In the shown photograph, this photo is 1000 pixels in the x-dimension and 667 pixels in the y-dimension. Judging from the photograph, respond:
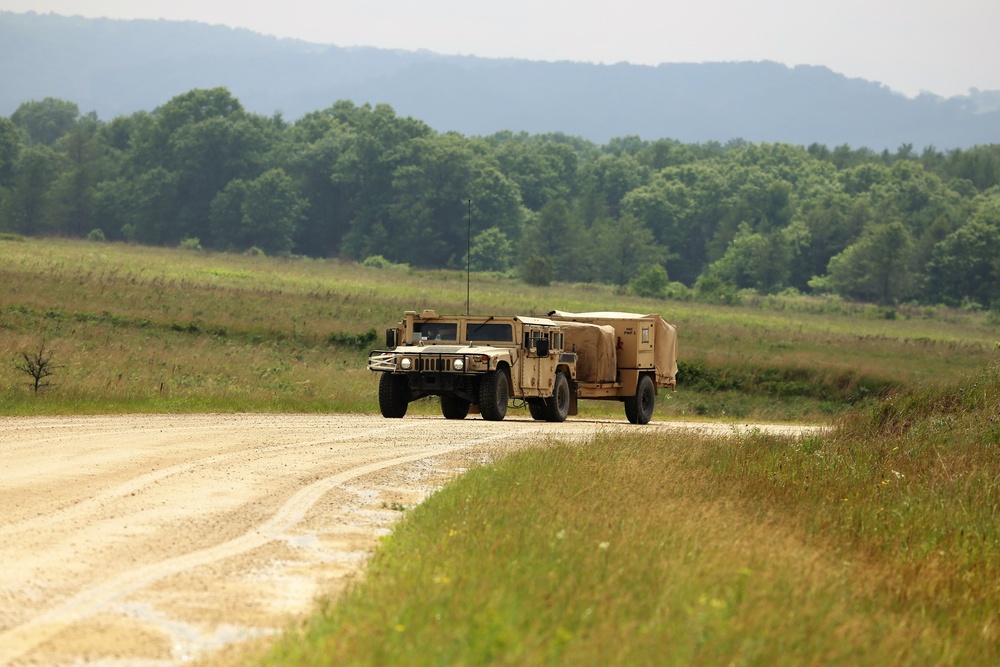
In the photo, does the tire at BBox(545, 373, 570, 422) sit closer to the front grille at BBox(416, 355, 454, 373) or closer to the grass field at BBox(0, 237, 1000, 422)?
the front grille at BBox(416, 355, 454, 373)

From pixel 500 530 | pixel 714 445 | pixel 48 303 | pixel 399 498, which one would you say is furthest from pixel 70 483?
pixel 48 303

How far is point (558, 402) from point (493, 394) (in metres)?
2.59

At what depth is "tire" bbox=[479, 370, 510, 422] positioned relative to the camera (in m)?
25.3

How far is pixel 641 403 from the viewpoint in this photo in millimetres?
29922

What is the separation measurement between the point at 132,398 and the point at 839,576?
18.8 m

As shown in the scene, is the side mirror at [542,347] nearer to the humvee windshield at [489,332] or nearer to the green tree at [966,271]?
the humvee windshield at [489,332]

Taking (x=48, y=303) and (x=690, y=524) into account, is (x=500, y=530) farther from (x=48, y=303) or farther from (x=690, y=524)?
(x=48, y=303)

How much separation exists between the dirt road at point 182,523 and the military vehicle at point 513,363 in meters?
3.83

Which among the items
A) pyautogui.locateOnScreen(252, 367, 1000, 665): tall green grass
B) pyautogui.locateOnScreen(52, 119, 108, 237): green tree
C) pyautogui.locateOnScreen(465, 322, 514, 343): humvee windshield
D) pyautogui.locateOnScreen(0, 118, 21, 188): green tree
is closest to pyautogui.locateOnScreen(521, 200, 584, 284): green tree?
pyautogui.locateOnScreen(52, 119, 108, 237): green tree

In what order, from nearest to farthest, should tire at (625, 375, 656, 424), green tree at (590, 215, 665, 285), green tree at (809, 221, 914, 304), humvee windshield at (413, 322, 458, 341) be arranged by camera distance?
humvee windshield at (413, 322, 458, 341), tire at (625, 375, 656, 424), green tree at (809, 221, 914, 304), green tree at (590, 215, 665, 285)

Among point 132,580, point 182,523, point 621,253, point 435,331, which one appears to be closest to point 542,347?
point 435,331

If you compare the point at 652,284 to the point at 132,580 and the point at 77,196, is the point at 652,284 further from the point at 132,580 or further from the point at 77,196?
the point at 132,580

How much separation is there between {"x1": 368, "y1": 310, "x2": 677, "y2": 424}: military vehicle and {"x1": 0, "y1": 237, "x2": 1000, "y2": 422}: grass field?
9.23 feet

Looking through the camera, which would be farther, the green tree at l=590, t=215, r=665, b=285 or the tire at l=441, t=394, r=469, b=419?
the green tree at l=590, t=215, r=665, b=285
